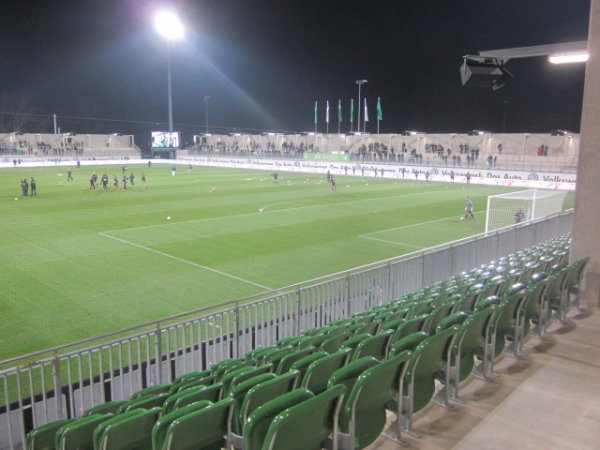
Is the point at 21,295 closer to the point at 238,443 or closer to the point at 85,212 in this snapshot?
the point at 238,443

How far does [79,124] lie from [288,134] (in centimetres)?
3830

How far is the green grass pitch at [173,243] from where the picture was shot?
43.1 ft

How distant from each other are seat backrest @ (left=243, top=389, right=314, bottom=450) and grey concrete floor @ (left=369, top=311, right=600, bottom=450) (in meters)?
1.44

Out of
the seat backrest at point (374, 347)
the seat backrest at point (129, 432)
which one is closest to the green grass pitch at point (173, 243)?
the seat backrest at point (129, 432)

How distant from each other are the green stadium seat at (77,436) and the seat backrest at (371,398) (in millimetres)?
1863

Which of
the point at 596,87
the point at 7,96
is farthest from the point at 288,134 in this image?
the point at 596,87

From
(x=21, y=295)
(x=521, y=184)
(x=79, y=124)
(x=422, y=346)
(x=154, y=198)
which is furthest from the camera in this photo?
(x=79, y=124)

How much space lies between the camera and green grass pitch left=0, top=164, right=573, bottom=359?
13128 millimetres

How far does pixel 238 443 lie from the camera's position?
3732 millimetres

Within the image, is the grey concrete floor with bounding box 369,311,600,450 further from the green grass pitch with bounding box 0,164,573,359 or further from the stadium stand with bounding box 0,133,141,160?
the stadium stand with bounding box 0,133,141,160

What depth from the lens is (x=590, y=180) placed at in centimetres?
904

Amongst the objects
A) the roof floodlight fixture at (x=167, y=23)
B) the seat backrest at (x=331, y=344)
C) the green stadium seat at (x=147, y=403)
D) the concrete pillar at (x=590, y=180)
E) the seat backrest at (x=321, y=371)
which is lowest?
the green stadium seat at (x=147, y=403)

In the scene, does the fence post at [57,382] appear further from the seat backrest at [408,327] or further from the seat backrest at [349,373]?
the seat backrest at [408,327]

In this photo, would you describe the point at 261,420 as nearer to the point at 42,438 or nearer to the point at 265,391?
the point at 265,391
